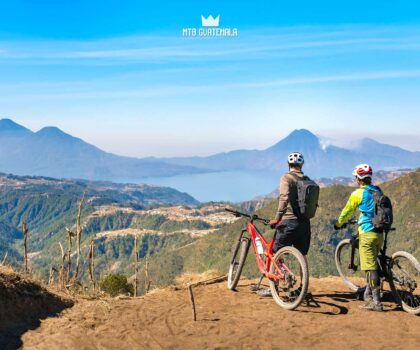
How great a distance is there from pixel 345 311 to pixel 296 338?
2074 millimetres

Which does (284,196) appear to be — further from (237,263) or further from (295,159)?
(237,263)

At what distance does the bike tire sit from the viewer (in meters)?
11.9

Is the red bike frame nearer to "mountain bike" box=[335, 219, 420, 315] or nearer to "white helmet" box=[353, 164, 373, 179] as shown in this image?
"mountain bike" box=[335, 219, 420, 315]

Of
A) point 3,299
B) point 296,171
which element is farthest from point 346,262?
point 3,299

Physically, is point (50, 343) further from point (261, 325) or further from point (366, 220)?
point (366, 220)

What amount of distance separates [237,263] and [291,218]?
265cm

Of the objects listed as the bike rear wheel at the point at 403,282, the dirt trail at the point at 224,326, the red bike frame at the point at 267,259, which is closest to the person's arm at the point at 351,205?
the bike rear wheel at the point at 403,282

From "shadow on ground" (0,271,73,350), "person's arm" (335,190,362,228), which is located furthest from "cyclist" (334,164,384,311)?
"shadow on ground" (0,271,73,350)

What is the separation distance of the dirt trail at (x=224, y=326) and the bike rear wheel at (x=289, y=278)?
0.24 metres

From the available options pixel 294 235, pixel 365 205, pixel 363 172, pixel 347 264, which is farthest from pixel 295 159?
pixel 347 264

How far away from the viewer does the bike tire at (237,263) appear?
1187 centimetres

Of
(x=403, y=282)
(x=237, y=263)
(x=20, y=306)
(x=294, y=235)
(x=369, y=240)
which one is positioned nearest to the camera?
(x=20, y=306)

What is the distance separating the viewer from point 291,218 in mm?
10281

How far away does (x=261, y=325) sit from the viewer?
29.4 feet
